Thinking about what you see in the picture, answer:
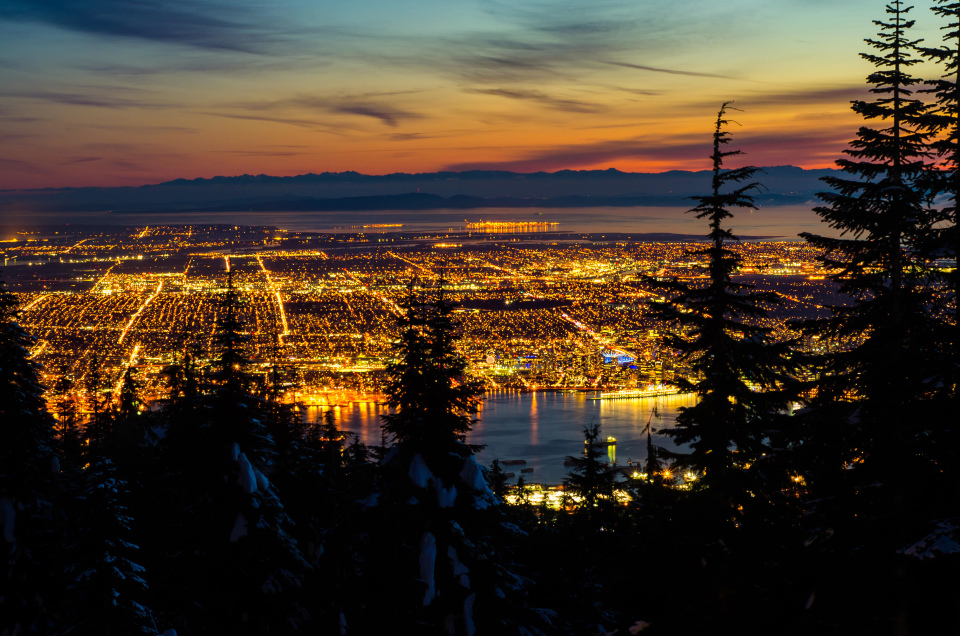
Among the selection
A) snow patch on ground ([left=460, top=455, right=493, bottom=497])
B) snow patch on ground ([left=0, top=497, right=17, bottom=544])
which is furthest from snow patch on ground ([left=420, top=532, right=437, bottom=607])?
snow patch on ground ([left=0, top=497, right=17, bottom=544])

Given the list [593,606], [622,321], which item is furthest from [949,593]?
[622,321]

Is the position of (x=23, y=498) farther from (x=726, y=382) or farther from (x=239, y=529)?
(x=726, y=382)

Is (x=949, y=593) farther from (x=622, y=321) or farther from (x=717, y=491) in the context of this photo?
(x=622, y=321)

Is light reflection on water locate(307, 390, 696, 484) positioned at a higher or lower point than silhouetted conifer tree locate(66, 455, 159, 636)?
lower

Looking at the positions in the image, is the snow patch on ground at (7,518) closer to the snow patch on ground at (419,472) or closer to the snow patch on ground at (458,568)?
the snow patch on ground at (419,472)

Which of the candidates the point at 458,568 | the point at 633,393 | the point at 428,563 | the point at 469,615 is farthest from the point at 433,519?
the point at 633,393

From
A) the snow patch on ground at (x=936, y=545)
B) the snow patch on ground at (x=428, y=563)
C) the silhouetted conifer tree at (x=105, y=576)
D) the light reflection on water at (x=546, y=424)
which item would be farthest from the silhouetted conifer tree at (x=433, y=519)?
the light reflection on water at (x=546, y=424)

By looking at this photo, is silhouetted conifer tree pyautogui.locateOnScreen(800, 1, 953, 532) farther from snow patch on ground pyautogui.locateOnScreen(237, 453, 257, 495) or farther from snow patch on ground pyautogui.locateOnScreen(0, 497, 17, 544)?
snow patch on ground pyautogui.locateOnScreen(0, 497, 17, 544)
